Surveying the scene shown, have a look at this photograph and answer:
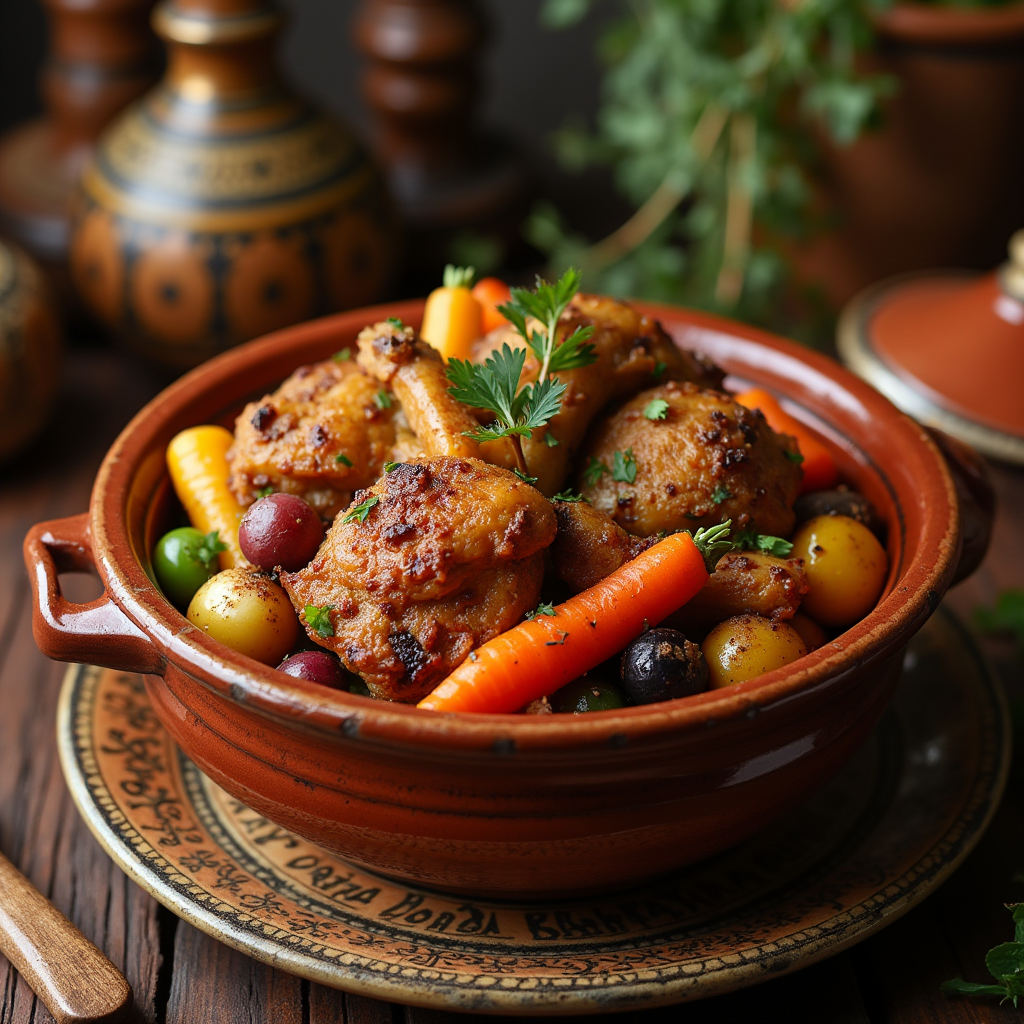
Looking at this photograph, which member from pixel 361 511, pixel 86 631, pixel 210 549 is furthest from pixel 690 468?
pixel 86 631

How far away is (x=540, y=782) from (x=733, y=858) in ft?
2.20

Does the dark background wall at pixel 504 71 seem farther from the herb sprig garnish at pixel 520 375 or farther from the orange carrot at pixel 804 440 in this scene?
the herb sprig garnish at pixel 520 375

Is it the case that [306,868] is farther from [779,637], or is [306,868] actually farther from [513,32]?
[513,32]

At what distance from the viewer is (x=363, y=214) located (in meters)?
4.29

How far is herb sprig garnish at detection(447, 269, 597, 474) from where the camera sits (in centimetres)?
226

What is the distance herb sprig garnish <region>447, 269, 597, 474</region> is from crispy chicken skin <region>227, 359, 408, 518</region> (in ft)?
0.76

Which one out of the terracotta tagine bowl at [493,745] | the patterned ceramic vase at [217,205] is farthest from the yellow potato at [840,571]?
the patterned ceramic vase at [217,205]

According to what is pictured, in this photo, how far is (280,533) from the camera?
7.57 feet

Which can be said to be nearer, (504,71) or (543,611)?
(543,611)

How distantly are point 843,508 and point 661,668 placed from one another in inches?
29.2

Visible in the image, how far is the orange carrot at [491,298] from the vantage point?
112 inches

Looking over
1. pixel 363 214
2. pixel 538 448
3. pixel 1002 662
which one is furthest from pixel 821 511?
pixel 363 214

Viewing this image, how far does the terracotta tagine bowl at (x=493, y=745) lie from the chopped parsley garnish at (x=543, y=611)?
318mm

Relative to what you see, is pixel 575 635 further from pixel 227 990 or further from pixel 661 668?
A: pixel 227 990
